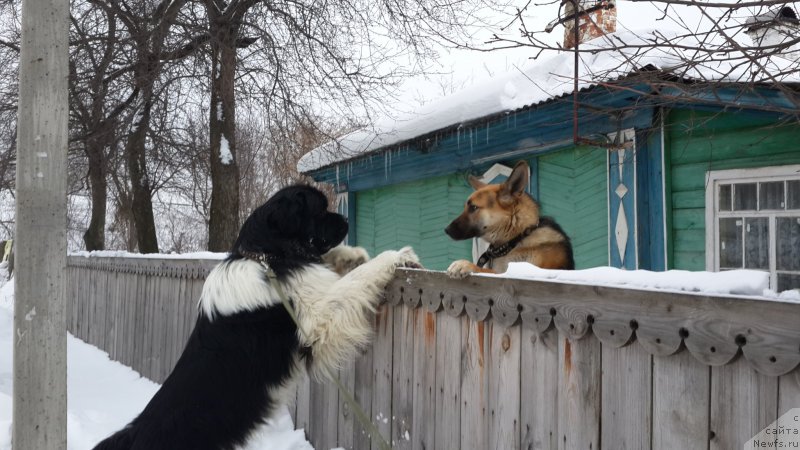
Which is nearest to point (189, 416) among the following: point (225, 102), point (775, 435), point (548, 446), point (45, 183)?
point (45, 183)

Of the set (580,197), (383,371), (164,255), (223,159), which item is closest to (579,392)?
(383,371)

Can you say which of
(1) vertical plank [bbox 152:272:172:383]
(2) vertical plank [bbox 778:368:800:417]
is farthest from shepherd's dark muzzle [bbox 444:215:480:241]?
(1) vertical plank [bbox 152:272:172:383]

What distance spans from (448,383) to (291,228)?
130cm

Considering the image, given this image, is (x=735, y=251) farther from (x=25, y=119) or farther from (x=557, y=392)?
(x=25, y=119)

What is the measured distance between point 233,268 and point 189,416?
31.0 inches

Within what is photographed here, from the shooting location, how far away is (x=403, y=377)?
3291mm

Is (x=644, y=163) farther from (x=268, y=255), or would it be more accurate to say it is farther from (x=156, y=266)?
(x=156, y=266)

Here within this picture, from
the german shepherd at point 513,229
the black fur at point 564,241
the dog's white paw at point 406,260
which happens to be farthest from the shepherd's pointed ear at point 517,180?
the dog's white paw at point 406,260

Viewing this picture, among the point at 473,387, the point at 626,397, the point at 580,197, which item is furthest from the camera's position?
the point at 580,197

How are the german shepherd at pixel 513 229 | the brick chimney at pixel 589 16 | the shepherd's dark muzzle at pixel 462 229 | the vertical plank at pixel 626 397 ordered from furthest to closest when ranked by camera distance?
1. the shepherd's dark muzzle at pixel 462 229
2. the german shepherd at pixel 513 229
3. the brick chimney at pixel 589 16
4. the vertical plank at pixel 626 397

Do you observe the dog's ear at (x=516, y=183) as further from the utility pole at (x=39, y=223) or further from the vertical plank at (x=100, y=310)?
the vertical plank at (x=100, y=310)

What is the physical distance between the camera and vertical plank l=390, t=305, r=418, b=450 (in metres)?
3.22

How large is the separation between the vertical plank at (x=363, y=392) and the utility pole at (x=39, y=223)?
5.60 feet

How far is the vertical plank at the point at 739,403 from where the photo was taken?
59.2 inches
